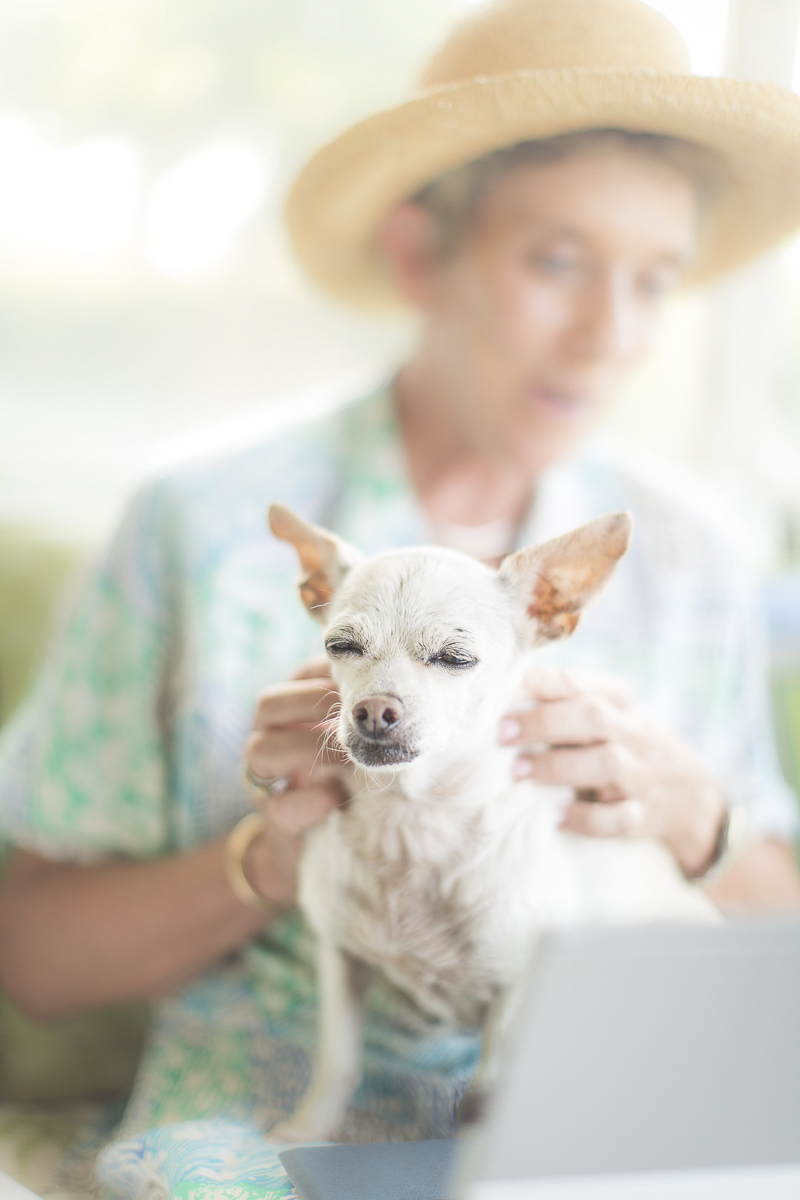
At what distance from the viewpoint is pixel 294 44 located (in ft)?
4.73

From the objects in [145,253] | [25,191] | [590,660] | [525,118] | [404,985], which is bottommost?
[404,985]

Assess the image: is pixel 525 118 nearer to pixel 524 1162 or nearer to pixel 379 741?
pixel 379 741

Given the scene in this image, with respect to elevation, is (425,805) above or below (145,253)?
below

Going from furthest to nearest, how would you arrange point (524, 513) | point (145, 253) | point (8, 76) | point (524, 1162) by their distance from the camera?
1. point (145, 253)
2. point (8, 76)
3. point (524, 513)
4. point (524, 1162)

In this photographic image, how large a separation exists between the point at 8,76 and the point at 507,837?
1.51 m

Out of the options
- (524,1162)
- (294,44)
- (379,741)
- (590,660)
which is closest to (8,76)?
(294,44)

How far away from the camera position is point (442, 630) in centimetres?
53

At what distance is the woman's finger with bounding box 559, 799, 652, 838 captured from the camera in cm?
63

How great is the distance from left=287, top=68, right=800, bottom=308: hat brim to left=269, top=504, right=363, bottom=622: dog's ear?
1.27ft

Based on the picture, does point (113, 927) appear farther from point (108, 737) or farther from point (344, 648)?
point (344, 648)

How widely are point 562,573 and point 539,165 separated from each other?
44cm

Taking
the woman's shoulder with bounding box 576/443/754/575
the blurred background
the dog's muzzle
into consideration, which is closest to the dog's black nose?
the dog's muzzle

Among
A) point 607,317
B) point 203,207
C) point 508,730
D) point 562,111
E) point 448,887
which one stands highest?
point 203,207

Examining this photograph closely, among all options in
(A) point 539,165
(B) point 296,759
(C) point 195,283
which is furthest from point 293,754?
(C) point 195,283
